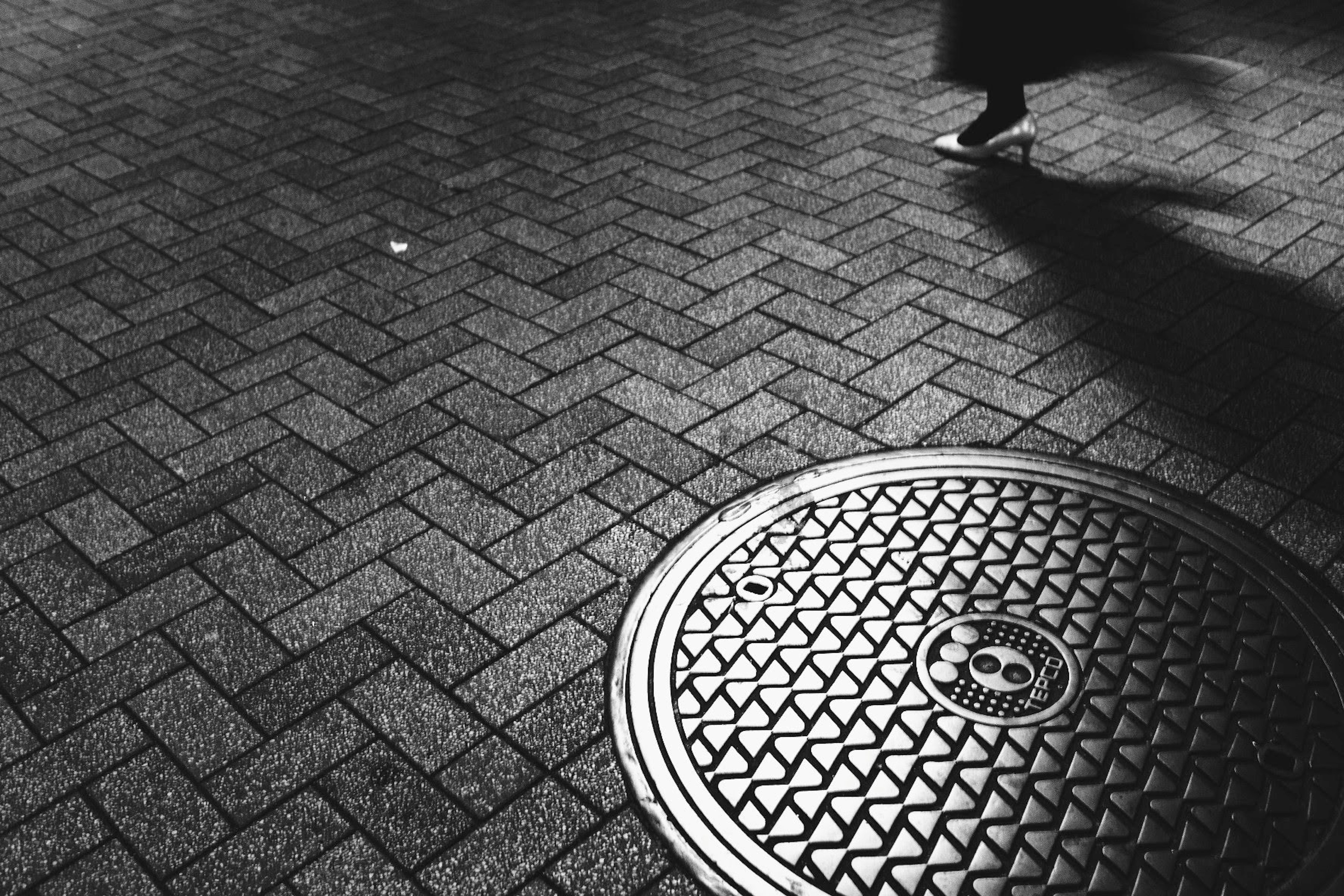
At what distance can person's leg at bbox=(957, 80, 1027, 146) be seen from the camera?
4699 millimetres

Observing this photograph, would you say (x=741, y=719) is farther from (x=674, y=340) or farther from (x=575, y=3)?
(x=575, y=3)

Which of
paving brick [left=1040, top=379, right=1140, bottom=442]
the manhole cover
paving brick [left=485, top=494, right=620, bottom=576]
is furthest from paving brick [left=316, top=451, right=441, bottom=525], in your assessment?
paving brick [left=1040, top=379, right=1140, bottom=442]

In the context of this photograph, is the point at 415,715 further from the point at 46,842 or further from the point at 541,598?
the point at 46,842

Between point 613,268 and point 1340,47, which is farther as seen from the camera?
point 1340,47

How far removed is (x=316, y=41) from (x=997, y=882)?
20.0 feet

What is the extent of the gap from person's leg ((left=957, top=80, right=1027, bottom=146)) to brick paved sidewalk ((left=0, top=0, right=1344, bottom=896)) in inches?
6.8

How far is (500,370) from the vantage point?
12.1 ft

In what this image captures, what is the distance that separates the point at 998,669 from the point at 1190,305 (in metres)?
1.85

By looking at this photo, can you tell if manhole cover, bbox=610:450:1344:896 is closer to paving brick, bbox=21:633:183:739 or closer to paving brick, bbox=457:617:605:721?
paving brick, bbox=457:617:605:721

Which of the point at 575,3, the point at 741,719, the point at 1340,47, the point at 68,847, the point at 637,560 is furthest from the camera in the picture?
the point at 575,3

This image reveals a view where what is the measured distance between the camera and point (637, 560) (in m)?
2.93

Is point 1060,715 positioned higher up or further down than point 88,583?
higher up

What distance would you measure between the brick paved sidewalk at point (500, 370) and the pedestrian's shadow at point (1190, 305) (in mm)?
16

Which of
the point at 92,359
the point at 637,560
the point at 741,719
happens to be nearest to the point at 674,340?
the point at 637,560
